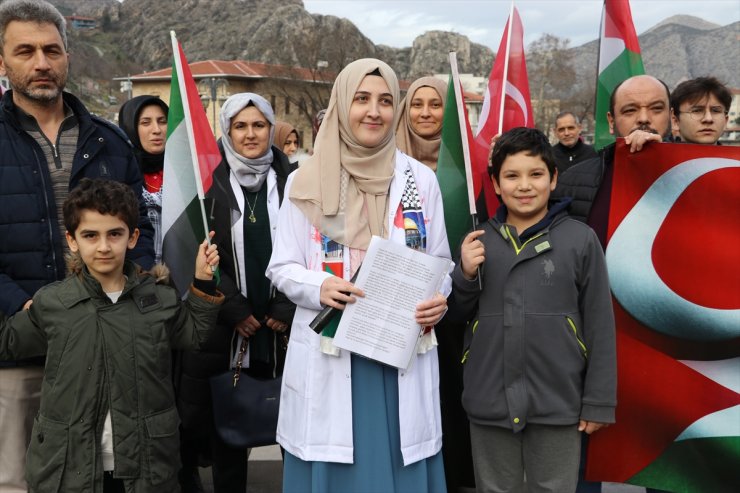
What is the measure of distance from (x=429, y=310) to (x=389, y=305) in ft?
0.49

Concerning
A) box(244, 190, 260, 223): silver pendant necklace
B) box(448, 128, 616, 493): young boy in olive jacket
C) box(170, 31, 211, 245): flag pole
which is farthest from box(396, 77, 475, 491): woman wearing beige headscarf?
Answer: box(170, 31, 211, 245): flag pole

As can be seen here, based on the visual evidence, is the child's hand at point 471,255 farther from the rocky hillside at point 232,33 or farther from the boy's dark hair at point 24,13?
the rocky hillside at point 232,33

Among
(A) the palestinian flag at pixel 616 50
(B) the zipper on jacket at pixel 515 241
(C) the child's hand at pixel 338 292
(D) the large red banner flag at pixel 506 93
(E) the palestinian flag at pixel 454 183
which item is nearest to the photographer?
(C) the child's hand at pixel 338 292

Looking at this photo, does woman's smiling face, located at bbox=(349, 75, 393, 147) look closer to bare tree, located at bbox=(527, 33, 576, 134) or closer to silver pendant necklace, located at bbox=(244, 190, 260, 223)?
silver pendant necklace, located at bbox=(244, 190, 260, 223)

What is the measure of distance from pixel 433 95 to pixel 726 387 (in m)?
2.08

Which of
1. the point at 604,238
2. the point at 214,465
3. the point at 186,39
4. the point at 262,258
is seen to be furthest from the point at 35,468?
the point at 186,39

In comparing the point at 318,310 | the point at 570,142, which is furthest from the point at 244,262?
the point at 570,142

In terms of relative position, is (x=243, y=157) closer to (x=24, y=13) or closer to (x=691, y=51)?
(x=24, y=13)

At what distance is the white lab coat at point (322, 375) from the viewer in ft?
9.18

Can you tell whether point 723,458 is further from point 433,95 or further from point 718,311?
point 433,95

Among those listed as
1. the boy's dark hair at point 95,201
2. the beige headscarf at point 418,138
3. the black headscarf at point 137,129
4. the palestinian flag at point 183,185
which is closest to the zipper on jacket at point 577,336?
the beige headscarf at point 418,138

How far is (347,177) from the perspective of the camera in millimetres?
2932

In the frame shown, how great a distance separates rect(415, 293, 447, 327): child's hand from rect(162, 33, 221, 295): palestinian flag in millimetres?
1217

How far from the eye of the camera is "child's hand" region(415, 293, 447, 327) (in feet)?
9.06
